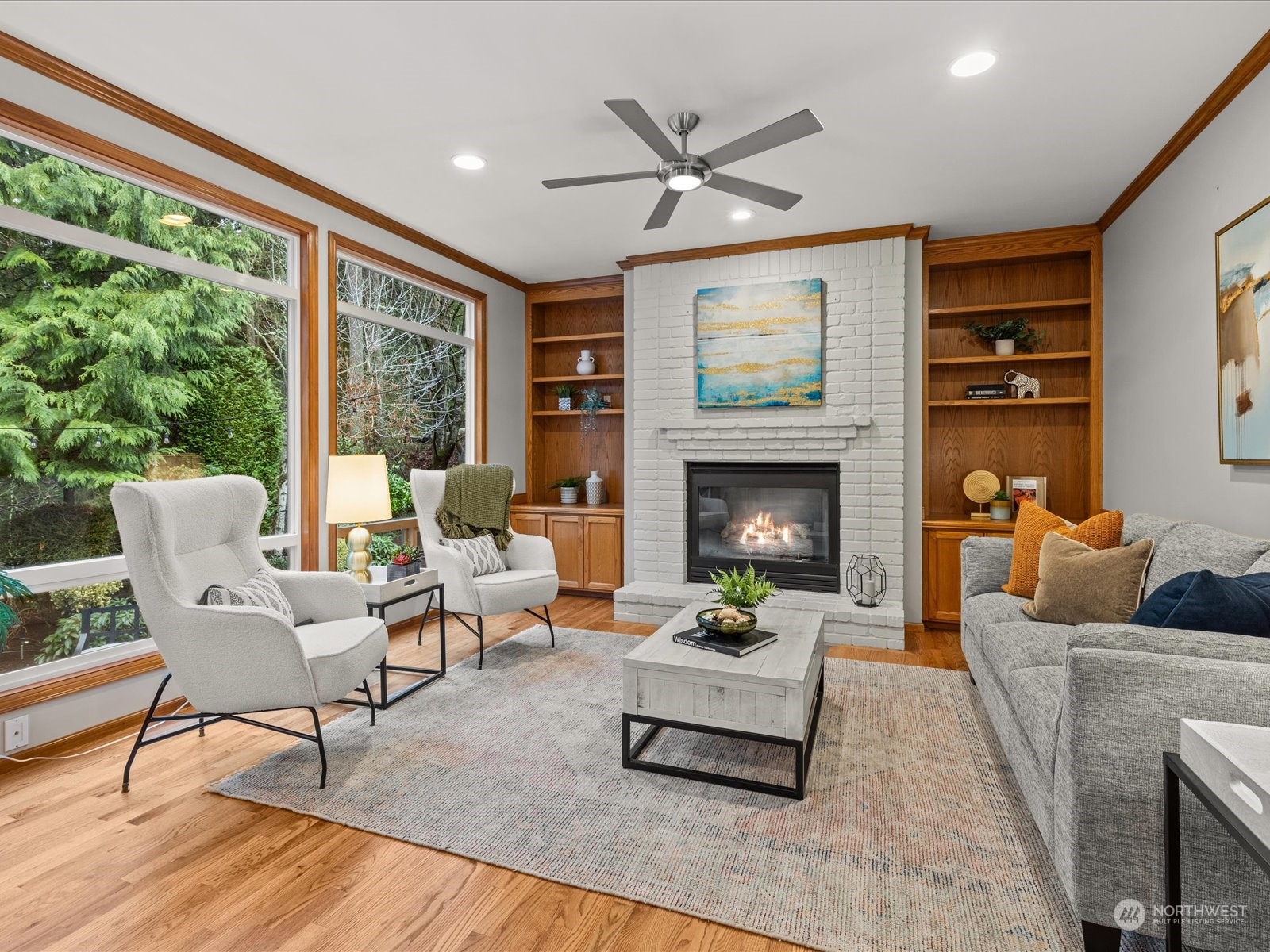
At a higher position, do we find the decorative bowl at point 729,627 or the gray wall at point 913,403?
the gray wall at point 913,403

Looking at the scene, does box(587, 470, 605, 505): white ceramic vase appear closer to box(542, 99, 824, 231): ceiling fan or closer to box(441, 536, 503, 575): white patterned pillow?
box(441, 536, 503, 575): white patterned pillow

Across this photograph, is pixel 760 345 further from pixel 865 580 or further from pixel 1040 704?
pixel 1040 704

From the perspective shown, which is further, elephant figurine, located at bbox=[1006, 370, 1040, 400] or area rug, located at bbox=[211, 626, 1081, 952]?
elephant figurine, located at bbox=[1006, 370, 1040, 400]

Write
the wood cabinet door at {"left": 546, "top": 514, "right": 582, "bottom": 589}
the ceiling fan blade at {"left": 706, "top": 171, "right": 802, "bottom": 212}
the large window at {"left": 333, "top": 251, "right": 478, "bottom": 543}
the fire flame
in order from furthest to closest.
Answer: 1. the wood cabinet door at {"left": 546, "top": 514, "right": 582, "bottom": 589}
2. the fire flame
3. the large window at {"left": 333, "top": 251, "right": 478, "bottom": 543}
4. the ceiling fan blade at {"left": 706, "top": 171, "right": 802, "bottom": 212}

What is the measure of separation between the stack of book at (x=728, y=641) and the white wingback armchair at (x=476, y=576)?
4.25ft

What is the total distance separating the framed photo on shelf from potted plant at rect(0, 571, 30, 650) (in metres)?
4.91

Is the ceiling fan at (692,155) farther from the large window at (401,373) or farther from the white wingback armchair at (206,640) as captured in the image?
the white wingback armchair at (206,640)

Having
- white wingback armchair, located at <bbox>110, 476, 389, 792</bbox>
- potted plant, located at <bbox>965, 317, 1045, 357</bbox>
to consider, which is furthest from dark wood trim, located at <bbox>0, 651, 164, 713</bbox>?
potted plant, located at <bbox>965, 317, 1045, 357</bbox>

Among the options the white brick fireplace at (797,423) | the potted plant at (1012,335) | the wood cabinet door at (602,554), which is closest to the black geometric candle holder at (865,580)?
the white brick fireplace at (797,423)

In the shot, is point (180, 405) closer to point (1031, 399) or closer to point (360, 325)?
point (360, 325)

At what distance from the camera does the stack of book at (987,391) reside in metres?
4.37

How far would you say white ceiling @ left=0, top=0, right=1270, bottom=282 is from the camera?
2.16 m

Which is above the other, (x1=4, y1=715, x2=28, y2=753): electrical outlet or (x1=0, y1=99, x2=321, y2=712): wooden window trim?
(x1=0, y1=99, x2=321, y2=712): wooden window trim

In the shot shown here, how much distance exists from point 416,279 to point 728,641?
131 inches
